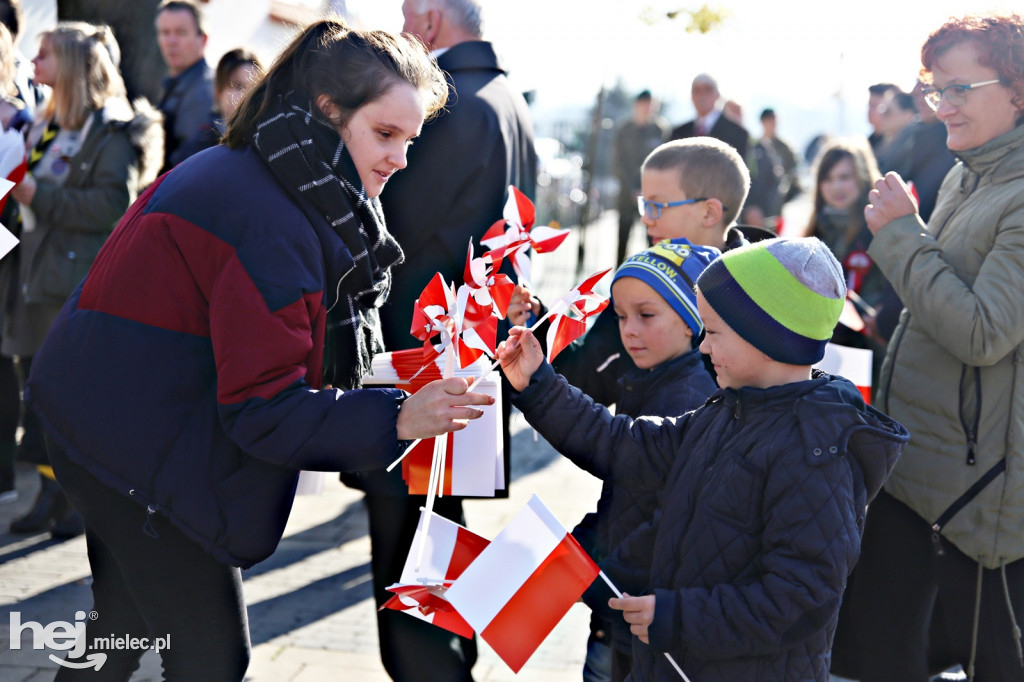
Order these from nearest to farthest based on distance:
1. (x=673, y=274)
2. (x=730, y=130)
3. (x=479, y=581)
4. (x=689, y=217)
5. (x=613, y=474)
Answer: (x=479, y=581)
(x=613, y=474)
(x=673, y=274)
(x=689, y=217)
(x=730, y=130)

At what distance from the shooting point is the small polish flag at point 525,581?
6.82 feet

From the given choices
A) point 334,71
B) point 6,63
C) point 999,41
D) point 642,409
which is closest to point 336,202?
point 334,71

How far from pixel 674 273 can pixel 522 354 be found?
0.56 meters

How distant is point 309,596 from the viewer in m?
4.34

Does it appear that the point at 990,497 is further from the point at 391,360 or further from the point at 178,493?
the point at 178,493

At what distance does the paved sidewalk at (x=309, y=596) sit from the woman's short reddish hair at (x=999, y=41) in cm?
215

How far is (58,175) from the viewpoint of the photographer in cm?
483

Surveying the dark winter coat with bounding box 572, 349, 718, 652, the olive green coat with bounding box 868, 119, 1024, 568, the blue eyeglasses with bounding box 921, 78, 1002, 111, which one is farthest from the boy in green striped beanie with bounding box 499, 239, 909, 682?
the blue eyeglasses with bounding box 921, 78, 1002, 111

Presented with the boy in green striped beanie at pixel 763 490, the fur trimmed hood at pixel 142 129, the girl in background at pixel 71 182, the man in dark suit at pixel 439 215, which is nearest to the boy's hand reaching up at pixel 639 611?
the boy in green striped beanie at pixel 763 490

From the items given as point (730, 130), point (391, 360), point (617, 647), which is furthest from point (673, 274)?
point (730, 130)

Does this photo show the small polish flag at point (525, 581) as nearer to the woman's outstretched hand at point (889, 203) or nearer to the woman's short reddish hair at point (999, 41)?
the woman's outstretched hand at point (889, 203)

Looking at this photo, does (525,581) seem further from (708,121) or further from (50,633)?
(708,121)

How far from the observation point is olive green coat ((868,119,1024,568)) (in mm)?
2611

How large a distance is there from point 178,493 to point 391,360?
59 centimetres
